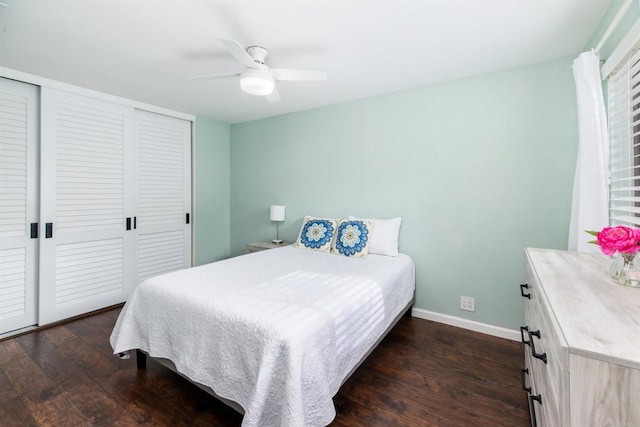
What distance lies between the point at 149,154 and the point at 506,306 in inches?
162

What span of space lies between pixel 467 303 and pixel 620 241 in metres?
1.76

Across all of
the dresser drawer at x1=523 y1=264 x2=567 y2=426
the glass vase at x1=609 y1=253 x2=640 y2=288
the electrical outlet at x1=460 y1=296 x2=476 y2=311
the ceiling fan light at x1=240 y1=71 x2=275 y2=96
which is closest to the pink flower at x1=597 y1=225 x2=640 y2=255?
the glass vase at x1=609 y1=253 x2=640 y2=288

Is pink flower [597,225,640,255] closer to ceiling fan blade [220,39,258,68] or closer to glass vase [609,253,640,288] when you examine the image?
glass vase [609,253,640,288]

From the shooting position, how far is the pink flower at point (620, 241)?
1.07 m

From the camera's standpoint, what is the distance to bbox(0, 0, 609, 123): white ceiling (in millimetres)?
1673

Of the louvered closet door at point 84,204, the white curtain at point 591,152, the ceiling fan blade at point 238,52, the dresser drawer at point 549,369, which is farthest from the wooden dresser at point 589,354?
the louvered closet door at point 84,204

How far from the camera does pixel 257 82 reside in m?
1.92

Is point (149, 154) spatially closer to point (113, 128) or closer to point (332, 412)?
point (113, 128)

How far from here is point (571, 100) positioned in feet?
7.28

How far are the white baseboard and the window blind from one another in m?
1.22

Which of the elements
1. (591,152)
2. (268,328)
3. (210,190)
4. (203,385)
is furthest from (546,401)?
(210,190)

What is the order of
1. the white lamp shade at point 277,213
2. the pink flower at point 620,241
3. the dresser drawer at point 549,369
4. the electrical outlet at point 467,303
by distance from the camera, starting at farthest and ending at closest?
the white lamp shade at point 277,213, the electrical outlet at point 467,303, the pink flower at point 620,241, the dresser drawer at point 549,369

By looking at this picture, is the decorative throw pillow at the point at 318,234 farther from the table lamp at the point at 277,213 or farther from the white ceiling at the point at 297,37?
the white ceiling at the point at 297,37

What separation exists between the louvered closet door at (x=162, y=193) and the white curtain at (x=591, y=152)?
4.01 m
